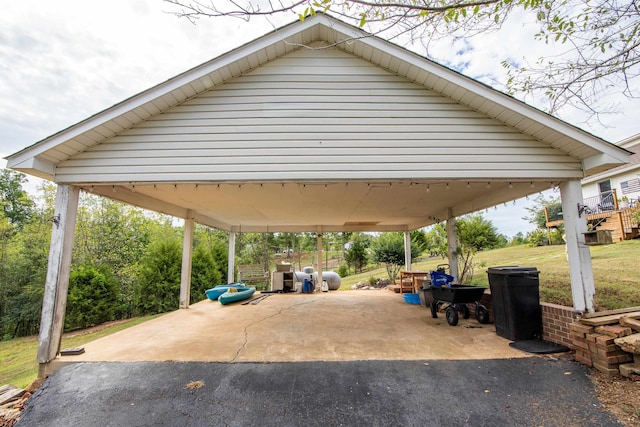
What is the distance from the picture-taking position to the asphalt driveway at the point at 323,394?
93.0 inches

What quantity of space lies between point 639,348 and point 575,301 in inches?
43.5

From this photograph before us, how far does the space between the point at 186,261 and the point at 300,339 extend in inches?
→ 174

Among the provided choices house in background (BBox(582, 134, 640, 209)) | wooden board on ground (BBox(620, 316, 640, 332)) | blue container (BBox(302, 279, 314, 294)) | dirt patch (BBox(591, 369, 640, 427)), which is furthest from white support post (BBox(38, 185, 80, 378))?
house in background (BBox(582, 134, 640, 209))

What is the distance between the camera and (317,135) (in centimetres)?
397

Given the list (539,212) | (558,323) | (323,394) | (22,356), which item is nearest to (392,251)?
(558,323)

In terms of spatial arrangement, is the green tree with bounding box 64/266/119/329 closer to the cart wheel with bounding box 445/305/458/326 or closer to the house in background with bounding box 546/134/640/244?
the cart wheel with bounding box 445/305/458/326

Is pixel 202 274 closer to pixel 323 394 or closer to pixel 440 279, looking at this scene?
pixel 440 279

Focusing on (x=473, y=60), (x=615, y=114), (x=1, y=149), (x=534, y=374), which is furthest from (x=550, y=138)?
(x=1, y=149)

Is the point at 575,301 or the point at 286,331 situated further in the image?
the point at 286,331

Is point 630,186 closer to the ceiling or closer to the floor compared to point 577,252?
closer to the ceiling

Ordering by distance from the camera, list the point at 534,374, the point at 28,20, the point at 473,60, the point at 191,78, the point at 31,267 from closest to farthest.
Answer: the point at 534,374
the point at 191,78
the point at 473,60
the point at 28,20
the point at 31,267

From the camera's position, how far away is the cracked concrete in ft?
11.8

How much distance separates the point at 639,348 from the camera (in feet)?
8.95

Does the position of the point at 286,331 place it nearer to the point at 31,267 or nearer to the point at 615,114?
the point at 615,114
